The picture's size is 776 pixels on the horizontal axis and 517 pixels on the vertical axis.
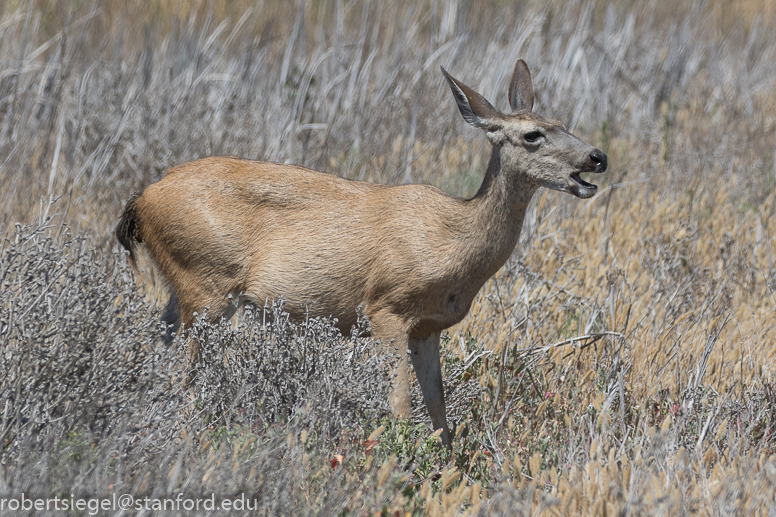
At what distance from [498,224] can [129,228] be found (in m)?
2.09

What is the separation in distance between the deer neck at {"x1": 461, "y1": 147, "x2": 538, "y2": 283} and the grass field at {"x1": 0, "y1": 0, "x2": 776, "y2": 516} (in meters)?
0.65

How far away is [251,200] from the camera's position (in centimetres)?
470

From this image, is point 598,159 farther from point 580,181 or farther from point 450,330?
point 450,330

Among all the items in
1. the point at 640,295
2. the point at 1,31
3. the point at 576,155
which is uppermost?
the point at 576,155

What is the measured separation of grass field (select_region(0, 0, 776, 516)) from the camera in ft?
10.6

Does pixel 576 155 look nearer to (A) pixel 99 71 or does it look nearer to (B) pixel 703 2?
(A) pixel 99 71

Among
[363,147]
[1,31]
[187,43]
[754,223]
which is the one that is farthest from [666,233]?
[1,31]

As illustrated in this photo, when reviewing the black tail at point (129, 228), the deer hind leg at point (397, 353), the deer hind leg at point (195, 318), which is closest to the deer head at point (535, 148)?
the deer hind leg at point (397, 353)

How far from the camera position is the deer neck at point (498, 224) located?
445 cm

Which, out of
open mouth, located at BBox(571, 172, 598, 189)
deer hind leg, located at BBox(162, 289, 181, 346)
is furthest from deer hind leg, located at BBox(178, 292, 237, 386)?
open mouth, located at BBox(571, 172, 598, 189)

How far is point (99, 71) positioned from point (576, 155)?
535 cm

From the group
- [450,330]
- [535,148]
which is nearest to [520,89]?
[535,148]

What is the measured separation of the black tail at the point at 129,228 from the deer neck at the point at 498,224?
1865 mm

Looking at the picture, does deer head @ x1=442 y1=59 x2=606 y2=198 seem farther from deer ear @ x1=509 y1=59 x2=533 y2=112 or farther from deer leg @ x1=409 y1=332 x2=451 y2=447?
deer leg @ x1=409 y1=332 x2=451 y2=447
